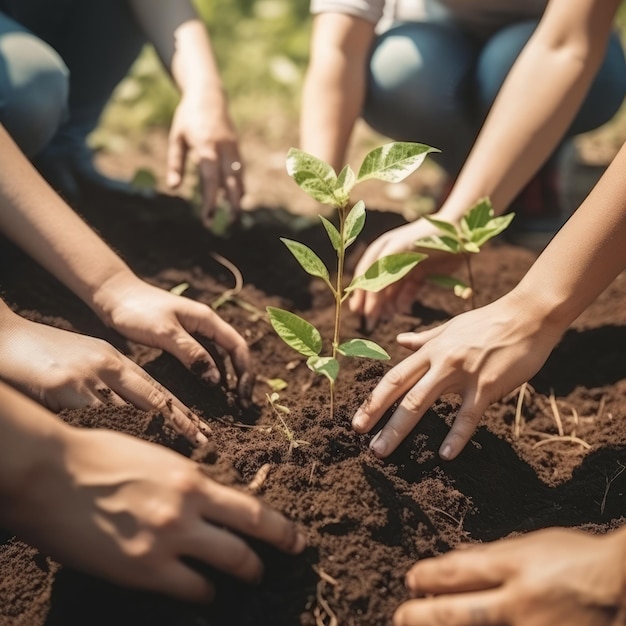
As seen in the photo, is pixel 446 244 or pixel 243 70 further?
pixel 243 70

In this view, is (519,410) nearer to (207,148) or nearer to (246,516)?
(246,516)

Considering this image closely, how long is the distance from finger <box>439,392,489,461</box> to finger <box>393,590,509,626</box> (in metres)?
0.36

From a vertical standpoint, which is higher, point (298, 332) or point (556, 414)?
point (298, 332)

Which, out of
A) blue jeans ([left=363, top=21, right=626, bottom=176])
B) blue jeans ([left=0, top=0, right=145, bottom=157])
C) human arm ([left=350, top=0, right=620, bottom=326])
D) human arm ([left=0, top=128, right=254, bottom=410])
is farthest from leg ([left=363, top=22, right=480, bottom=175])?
human arm ([left=0, top=128, right=254, bottom=410])

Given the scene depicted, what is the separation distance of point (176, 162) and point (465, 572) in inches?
56.2

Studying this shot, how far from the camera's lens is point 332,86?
222cm

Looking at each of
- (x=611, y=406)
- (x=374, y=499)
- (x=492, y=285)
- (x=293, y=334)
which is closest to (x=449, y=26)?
(x=492, y=285)

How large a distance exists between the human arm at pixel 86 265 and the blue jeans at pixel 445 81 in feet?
3.82

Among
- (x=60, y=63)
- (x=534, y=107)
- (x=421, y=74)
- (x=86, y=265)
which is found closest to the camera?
(x=86, y=265)

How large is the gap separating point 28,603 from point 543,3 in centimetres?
213

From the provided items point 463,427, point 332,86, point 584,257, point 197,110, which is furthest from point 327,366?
point 332,86

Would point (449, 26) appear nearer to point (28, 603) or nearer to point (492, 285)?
point (492, 285)

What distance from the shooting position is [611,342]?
1906 millimetres

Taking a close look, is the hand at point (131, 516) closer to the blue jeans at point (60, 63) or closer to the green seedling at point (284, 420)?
the green seedling at point (284, 420)
